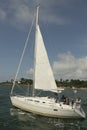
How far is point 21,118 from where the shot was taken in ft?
129

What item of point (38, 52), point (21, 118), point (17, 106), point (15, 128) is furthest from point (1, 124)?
point (38, 52)

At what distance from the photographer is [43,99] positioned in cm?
4219

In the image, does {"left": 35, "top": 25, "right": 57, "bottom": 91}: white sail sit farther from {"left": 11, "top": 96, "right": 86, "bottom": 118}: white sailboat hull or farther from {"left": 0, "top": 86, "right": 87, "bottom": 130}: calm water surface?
{"left": 0, "top": 86, "right": 87, "bottom": 130}: calm water surface

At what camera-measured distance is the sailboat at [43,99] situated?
39.5 metres

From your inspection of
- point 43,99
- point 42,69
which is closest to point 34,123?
point 43,99

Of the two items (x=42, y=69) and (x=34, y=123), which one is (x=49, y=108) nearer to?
(x=34, y=123)

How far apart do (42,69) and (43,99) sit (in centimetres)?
538

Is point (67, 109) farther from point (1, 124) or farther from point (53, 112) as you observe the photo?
point (1, 124)

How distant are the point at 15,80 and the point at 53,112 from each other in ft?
45.8

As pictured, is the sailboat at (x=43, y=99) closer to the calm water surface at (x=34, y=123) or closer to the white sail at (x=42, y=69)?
the white sail at (x=42, y=69)

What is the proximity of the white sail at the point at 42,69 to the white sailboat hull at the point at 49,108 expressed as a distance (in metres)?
3.12

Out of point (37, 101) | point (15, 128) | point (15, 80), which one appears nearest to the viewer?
point (15, 128)

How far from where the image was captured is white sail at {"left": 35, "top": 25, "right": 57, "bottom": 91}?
44.9 metres

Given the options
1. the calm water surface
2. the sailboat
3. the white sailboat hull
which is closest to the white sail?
the sailboat
